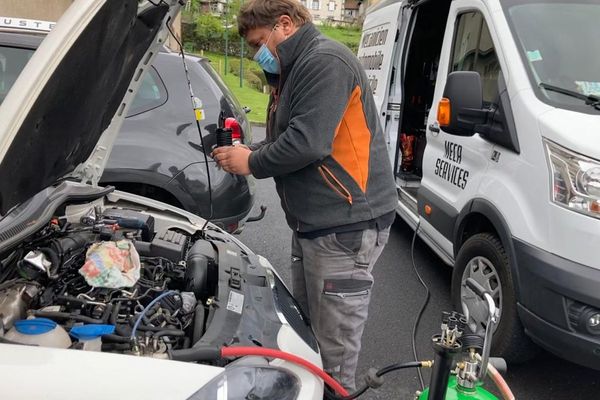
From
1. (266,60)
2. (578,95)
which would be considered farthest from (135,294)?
(578,95)

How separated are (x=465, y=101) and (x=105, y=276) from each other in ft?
7.47

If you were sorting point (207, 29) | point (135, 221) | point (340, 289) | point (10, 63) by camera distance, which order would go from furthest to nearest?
point (207, 29), point (10, 63), point (135, 221), point (340, 289)

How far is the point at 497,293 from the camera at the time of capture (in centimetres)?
302

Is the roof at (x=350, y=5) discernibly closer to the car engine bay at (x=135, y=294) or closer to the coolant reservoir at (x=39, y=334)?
the car engine bay at (x=135, y=294)

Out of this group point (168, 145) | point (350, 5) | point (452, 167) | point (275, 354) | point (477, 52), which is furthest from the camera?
point (350, 5)

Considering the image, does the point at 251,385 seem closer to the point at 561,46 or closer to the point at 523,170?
the point at 523,170

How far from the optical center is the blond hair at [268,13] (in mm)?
2193

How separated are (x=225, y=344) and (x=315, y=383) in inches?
13.7

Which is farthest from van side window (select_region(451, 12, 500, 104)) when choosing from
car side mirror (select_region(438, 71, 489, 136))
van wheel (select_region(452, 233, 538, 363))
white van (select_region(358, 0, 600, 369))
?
van wheel (select_region(452, 233, 538, 363))

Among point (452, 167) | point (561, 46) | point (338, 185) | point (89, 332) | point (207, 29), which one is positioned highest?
point (207, 29)

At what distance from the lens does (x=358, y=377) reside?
308 cm

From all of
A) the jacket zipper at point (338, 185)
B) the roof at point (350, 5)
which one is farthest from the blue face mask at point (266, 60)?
the roof at point (350, 5)

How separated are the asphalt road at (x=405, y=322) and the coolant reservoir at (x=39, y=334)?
6.10 ft

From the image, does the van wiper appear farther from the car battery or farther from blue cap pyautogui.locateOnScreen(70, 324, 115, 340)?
blue cap pyautogui.locateOnScreen(70, 324, 115, 340)
